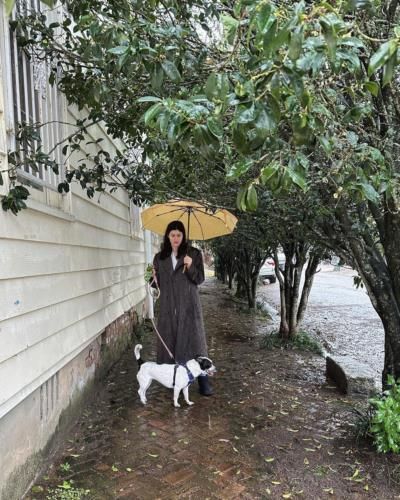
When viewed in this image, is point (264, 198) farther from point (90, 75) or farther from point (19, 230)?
point (19, 230)

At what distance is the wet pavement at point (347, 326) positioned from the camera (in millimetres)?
8406

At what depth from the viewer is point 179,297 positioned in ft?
15.4

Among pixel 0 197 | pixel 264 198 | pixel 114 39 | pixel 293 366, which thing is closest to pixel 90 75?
pixel 114 39

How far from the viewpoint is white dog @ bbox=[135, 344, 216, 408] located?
14.2ft

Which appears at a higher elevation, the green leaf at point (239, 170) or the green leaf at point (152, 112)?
the green leaf at point (152, 112)

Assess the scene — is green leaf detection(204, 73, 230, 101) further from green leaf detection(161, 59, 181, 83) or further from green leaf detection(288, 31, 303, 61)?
green leaf detection(161, 59, 181, 83)

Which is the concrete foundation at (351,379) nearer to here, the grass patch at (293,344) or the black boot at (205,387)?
the grass patch at (293,344)

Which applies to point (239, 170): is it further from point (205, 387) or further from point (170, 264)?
point (205, 387)

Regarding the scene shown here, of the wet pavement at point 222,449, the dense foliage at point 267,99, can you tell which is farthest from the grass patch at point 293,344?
the dense foliage at point 267,99

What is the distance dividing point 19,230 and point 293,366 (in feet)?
15.0

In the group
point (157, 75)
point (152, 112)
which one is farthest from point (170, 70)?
point (152, 112)

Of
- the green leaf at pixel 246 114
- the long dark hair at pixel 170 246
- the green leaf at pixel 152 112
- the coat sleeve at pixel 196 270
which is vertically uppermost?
the green leaf at pixel 152 112

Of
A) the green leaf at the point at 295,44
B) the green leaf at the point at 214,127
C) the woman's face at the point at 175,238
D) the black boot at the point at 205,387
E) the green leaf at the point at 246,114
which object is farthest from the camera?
the black boot at the point at 205,387

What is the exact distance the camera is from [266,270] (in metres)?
25.8
